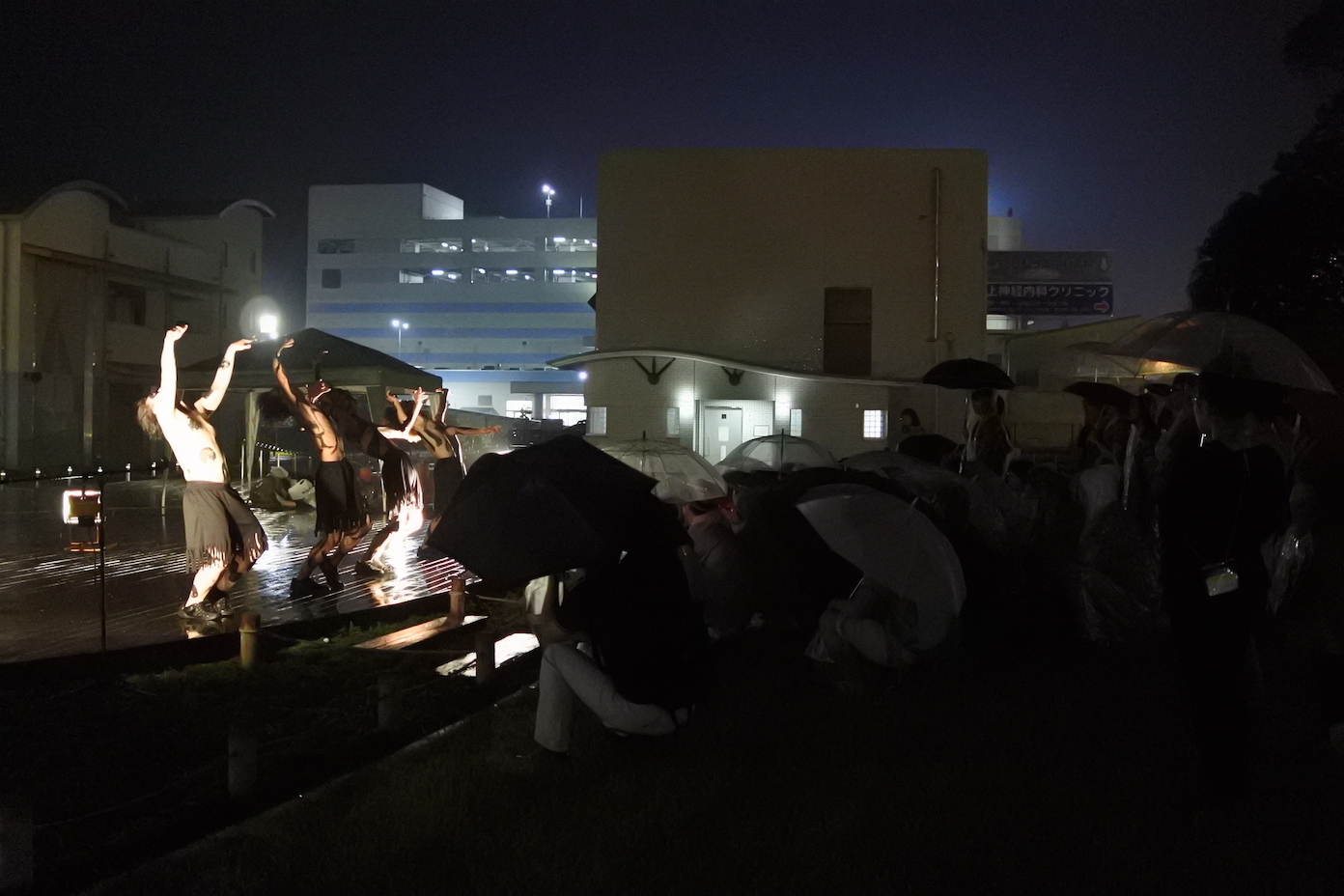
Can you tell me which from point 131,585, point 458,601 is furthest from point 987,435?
point 131,585

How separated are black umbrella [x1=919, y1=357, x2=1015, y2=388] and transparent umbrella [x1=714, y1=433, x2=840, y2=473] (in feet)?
4.46

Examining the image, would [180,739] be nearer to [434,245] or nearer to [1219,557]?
[1219,557]

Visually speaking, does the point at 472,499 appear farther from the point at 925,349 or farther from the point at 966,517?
the point at 925,349

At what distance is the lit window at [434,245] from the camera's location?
71062 millimetres

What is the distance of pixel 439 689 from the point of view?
7.38 meters

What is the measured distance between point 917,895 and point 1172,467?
2.07 meters

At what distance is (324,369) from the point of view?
19188 mm

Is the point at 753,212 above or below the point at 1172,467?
above

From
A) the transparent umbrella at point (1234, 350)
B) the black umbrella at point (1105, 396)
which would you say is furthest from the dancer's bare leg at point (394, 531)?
the transparent umbrella at point (1234, 350)

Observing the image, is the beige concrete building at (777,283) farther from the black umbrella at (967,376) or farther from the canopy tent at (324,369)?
the black umbrella at (967,376)

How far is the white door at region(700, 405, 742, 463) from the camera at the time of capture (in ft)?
84.2

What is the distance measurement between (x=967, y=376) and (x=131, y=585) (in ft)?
26.9

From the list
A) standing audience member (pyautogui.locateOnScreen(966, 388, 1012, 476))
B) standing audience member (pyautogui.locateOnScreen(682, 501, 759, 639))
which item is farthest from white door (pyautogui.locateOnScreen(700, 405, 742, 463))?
standing audience member (pyautogui.locateOnScreen(682, 501, 759, 639))

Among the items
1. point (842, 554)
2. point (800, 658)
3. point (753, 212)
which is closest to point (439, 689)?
point (800, 658)
